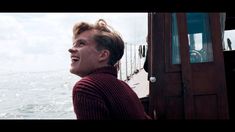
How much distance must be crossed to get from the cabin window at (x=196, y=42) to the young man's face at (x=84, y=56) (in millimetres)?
1747

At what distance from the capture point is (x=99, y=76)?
101cm

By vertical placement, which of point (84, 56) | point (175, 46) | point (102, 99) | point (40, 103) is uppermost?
point (175, 46)

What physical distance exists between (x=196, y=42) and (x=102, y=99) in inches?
74.8

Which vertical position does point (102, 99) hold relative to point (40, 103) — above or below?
above

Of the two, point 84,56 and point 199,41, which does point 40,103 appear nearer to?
point 199,41

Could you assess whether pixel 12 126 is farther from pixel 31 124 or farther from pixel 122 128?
pixel 122 128

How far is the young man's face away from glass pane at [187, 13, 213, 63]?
70.0 inches

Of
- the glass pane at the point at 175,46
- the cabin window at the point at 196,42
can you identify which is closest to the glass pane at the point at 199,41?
the cabin window at the point at 196,42

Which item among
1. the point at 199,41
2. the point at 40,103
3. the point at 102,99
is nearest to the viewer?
the point at 102,99

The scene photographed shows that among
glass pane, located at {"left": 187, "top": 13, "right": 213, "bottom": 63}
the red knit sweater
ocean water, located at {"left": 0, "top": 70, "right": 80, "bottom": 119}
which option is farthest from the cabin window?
the red knit sweater

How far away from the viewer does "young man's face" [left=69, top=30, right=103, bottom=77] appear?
102 cm

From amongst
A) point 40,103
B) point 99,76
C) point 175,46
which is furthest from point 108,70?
point 40,103

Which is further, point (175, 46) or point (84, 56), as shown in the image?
point (175, 46)

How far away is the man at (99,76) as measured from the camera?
3.14 ft
